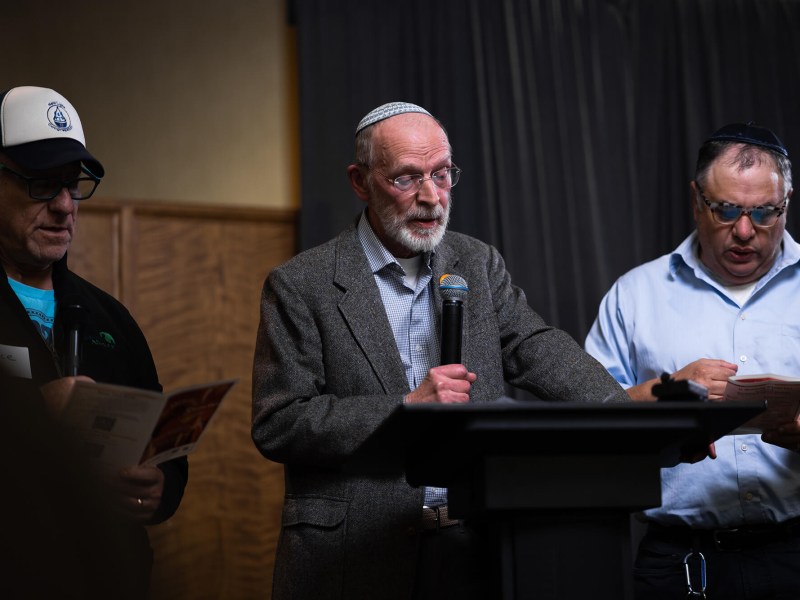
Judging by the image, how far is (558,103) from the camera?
488cm

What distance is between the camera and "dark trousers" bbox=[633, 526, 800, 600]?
8.50 feet

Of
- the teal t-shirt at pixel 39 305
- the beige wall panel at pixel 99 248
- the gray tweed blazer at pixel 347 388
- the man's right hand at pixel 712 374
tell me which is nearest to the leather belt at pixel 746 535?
the man's right hand at pixel 712 374

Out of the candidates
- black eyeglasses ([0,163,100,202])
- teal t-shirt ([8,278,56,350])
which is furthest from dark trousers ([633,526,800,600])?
black eyeglasses ([0,163,100,202])

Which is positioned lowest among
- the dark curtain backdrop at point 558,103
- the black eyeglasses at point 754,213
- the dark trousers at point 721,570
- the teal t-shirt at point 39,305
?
the dark trousers at point 721,570

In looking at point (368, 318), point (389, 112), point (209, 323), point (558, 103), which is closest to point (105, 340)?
point (368, 318)

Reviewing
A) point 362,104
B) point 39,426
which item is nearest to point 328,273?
point 39,426

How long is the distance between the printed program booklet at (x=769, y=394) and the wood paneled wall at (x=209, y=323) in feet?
9.53

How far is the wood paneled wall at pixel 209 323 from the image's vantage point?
464cm

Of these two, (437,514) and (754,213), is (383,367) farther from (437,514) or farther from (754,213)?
(754,213)

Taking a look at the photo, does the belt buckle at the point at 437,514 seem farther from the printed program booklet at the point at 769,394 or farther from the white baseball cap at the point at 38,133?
the white baseball cap at the point at 38,133

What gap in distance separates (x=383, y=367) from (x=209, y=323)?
2.63 m

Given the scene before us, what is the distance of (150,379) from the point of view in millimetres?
2477

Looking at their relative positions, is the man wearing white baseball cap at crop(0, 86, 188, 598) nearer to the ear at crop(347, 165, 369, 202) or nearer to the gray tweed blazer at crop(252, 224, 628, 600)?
the gray tweed blazer at crop(252, 224, 628, 600)

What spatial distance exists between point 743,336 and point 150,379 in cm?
164
